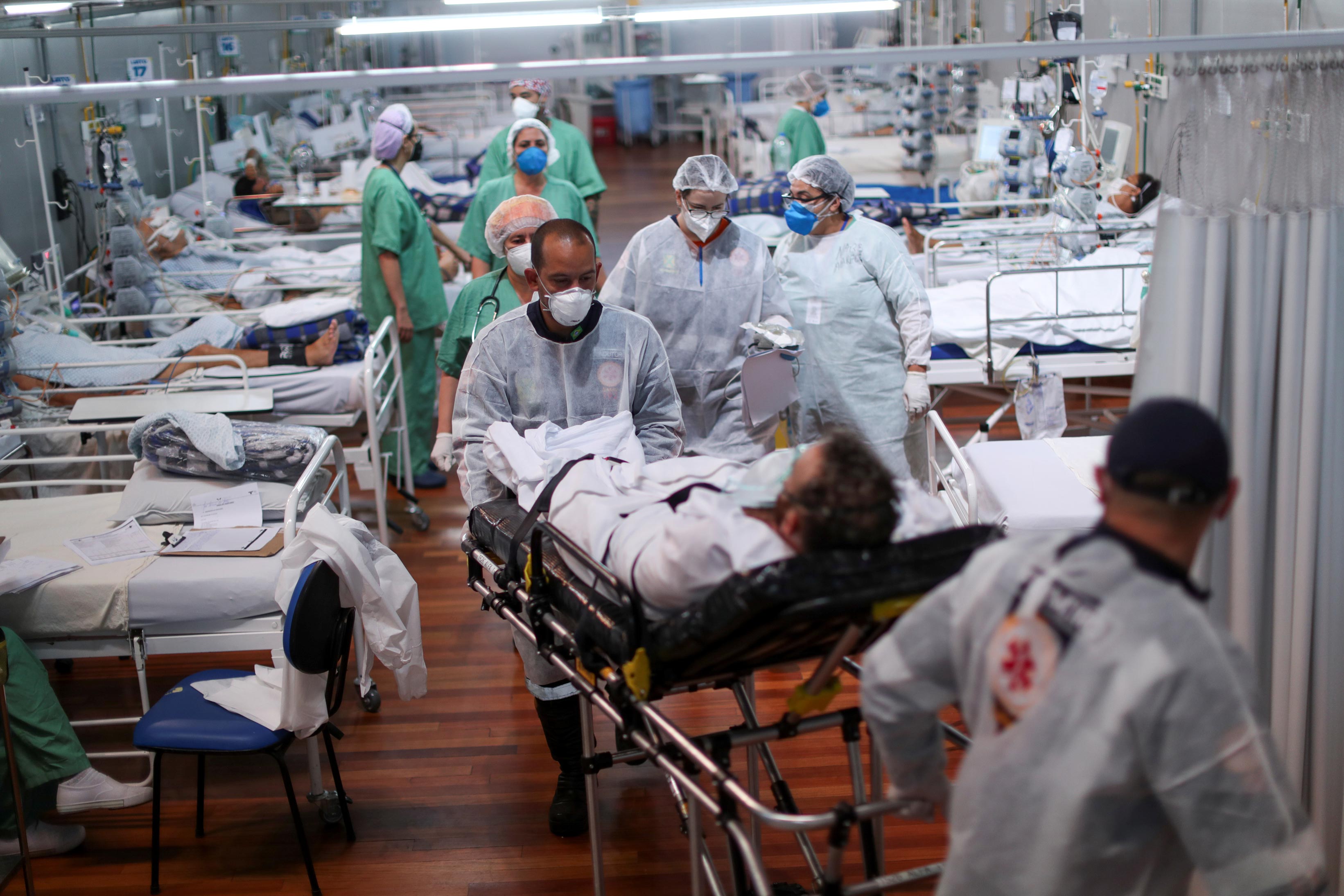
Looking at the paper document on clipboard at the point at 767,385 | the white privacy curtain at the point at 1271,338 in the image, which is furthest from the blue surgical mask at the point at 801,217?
the white privacy curtain at the point at 1271,338

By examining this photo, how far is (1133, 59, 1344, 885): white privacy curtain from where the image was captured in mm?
1979

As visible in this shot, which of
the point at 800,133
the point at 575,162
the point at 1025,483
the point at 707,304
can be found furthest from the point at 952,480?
the point at 800,133

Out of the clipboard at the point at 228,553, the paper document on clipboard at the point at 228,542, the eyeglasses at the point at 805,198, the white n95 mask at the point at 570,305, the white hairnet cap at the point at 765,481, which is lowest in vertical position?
the clipboard at the point at 228,553

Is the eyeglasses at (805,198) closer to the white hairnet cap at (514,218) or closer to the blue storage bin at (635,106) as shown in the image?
the white hairnet cap at (514,218)

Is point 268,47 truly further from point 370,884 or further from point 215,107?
point 370,884

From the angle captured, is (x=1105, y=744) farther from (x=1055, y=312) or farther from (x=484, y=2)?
(x=484, y=2)

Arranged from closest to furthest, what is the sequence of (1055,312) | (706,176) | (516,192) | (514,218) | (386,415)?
(514,218) < (706,176) < (1055,312) < (516,192) < (386,415)

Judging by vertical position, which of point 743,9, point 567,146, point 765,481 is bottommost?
point 765,481

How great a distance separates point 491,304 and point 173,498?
1.16 m

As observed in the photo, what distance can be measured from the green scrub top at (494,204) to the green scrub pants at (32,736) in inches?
93.9

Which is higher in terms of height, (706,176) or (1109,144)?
(1109,144)

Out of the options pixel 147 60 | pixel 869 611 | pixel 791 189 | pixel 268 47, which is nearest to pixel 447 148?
pixel 268 47

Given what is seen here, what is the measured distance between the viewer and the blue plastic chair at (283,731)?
2760 mm

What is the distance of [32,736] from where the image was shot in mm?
2910
